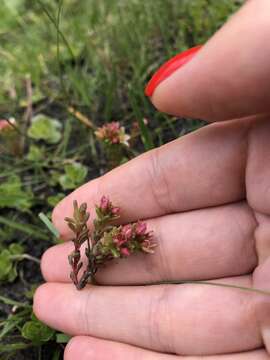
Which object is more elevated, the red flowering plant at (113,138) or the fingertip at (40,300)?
the red flowering plant at (113,138)

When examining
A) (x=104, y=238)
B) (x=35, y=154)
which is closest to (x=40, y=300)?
(x=104, y=238)

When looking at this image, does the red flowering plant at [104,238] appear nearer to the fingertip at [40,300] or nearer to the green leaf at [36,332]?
the fingertip at [40,300]

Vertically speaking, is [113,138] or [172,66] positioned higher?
[172,66]

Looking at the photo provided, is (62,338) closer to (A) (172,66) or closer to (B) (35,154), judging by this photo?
(B) (35,154)

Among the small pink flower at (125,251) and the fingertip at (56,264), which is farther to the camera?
the fingertip at (56,264)

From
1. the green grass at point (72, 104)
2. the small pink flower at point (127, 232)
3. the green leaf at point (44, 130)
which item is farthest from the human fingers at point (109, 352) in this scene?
the green leaf at point (44, 130)

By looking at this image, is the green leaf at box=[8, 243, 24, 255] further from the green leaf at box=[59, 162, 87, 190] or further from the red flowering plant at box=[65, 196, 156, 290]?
the red flowering plant at box=[65, 196, 156, 290]
